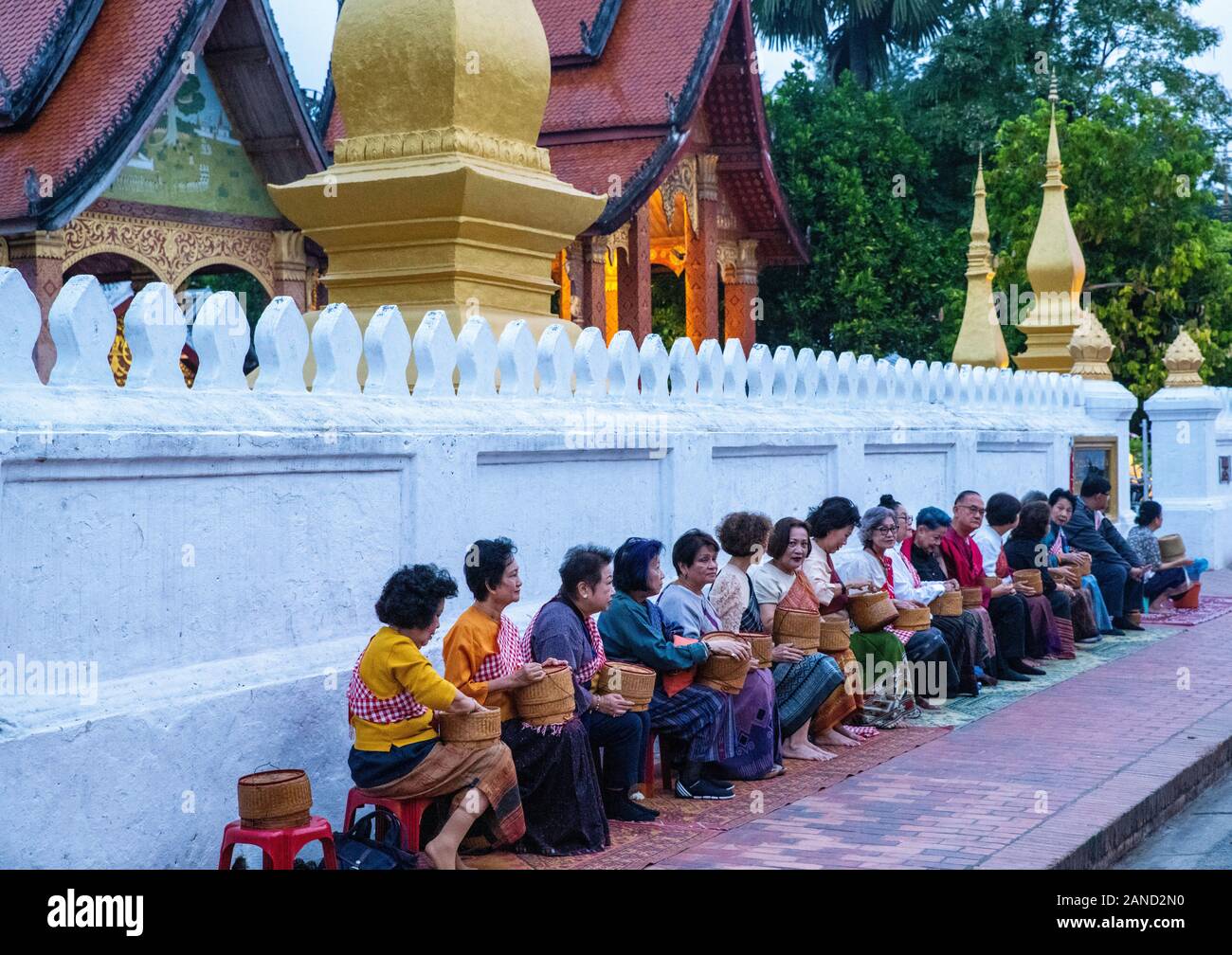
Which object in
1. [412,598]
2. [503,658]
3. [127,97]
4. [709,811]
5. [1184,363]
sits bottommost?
[709,811]

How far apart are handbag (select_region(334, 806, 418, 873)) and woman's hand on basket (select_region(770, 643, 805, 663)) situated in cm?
247

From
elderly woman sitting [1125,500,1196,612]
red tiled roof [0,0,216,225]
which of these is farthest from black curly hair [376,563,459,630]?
elderly woman sitting [1125,500,1196,612]

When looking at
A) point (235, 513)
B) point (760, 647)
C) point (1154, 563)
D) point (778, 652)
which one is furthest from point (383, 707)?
point (1154, 563)

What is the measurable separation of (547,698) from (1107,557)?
286 inches

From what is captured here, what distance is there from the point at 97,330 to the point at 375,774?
5.25ft

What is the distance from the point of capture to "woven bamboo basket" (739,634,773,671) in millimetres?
6914

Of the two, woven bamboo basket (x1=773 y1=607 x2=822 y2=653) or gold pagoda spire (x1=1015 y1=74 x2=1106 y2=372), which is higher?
gold pagoda spire (x1=1015 y1=74 x2=1106 y2=372)

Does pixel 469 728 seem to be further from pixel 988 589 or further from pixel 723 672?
pixel 988 589

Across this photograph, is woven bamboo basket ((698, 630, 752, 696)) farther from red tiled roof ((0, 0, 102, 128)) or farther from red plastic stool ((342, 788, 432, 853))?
red tiled roof ((0, 0, 102, 128))

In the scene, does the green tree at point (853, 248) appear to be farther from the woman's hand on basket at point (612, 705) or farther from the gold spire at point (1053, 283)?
the woman's hand on basket at point (612, 705)

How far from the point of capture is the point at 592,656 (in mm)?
6086

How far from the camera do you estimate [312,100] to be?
59.9 ft

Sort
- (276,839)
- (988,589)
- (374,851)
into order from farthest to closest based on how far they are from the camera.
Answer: (988,589) < (374,851) < (276,839)

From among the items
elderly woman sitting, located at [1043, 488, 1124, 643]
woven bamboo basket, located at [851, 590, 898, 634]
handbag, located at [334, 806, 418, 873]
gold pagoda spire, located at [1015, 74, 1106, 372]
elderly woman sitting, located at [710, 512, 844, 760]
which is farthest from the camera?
gold pagoda spire, located at [1015, 74, 1106, 372]
